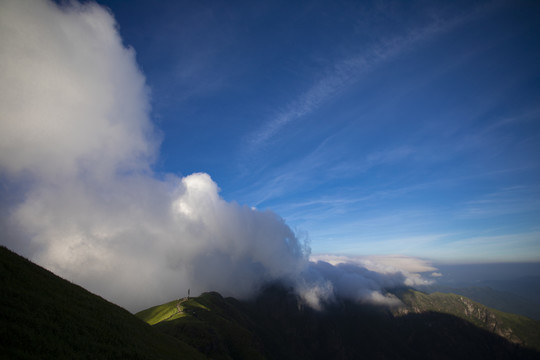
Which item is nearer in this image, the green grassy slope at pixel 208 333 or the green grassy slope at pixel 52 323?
the green grassy slope at pixel 52 323

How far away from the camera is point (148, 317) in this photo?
143 meters

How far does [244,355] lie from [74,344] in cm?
11950

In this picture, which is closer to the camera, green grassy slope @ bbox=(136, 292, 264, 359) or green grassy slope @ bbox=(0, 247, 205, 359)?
green grassy slope @ bbox=(0, 247, 205, 359)

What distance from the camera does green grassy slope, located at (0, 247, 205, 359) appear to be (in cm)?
1689

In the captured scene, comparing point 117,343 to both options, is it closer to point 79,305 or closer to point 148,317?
point 79,305

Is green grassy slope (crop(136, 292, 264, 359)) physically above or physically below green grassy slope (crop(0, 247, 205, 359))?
below

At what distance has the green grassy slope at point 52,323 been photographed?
1689cm

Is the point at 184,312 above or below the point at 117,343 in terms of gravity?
below

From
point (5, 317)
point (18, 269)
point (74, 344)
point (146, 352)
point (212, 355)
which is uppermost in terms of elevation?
point (18, 269)

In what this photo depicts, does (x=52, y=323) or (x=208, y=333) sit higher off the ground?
(x=52, y=323)

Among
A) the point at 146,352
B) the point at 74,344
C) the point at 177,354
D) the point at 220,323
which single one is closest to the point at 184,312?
the point at 220,323

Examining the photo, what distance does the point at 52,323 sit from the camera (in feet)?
69.9

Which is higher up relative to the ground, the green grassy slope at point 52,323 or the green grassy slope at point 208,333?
the green grassy slope at point 52,323

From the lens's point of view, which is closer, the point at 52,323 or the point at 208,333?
the point at 52,323
